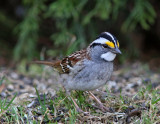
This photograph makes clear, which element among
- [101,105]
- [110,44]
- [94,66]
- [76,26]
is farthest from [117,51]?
[76,26]

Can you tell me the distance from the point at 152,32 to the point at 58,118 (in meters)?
4.55

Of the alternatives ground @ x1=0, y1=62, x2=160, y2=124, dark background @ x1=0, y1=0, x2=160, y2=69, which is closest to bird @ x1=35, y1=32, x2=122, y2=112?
ground @ x1=0, y1=62, x2=160, y2=124

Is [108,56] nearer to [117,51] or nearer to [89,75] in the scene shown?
[117,51]

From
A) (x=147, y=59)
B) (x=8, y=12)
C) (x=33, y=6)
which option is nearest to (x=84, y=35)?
(x=33, y=6)

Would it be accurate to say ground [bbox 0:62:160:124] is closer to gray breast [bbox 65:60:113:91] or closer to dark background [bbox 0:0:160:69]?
gray breast [bbox 65:60:113:91]

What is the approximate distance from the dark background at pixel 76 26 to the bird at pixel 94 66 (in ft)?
4.52

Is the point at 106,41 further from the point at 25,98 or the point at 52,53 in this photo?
the point at 52,53

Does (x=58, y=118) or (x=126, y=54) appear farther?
(x=126, y=54)

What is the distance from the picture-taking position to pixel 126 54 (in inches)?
269

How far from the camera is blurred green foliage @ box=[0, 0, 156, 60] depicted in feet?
19.2

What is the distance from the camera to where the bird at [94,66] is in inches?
140

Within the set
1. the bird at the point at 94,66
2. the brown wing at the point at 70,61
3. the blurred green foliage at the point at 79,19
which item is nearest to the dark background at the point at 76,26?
the blurred green foliage at the point at 79,19

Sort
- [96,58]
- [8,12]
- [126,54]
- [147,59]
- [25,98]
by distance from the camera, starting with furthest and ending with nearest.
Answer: [8,12] → [147,59] → [126,54] → [25,98] → [96,58]

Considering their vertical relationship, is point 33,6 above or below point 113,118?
above
